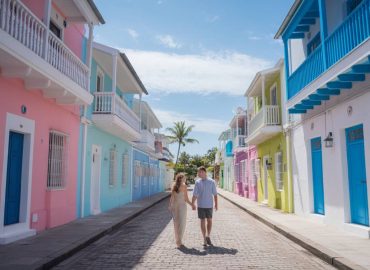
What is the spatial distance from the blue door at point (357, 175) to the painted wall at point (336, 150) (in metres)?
0.15

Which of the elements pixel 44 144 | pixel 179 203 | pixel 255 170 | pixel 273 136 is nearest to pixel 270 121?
pixel 273 136

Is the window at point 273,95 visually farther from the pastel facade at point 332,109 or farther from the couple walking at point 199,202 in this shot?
the couple walking at point 199,202

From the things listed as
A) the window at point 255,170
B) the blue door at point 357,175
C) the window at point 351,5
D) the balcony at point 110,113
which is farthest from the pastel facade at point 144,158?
the blue door at point 357,175

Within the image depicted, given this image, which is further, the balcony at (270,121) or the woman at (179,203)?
the balcony at (270,121)

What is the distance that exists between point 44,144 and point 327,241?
734 centimetres

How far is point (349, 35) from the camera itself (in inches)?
334

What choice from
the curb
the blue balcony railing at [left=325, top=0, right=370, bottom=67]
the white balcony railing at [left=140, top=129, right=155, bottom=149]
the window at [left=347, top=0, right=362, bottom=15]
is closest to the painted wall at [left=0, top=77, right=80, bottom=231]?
the curb

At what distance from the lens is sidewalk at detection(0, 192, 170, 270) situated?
657 cm

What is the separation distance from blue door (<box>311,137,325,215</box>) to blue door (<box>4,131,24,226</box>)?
28.5 ft

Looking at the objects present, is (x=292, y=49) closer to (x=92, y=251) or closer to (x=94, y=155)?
(x=94, y=155)

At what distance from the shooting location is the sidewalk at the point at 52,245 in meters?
6.57

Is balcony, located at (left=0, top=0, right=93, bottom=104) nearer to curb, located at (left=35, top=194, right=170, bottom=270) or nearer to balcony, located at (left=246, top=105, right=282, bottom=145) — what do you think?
curb, located at (left=35, top=194, right=170, bottom=270)

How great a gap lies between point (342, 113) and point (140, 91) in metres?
12.1

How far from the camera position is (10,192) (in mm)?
8883
